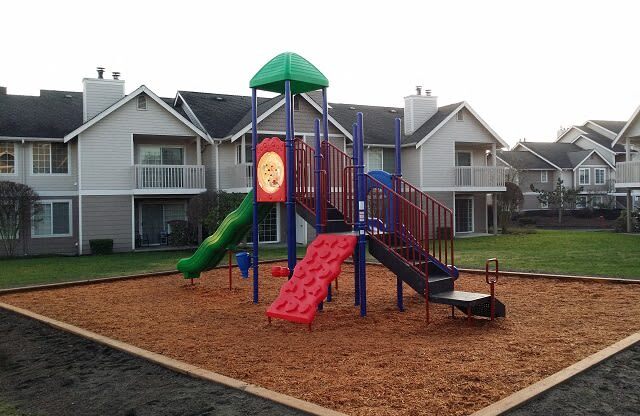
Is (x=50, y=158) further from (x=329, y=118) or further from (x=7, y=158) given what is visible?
(x=329, y=118)

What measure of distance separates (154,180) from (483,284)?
18.2m

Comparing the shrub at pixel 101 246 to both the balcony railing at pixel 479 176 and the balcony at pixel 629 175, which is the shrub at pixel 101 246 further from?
the balcony at pixel 629 175

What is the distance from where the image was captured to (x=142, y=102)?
87.8 feet

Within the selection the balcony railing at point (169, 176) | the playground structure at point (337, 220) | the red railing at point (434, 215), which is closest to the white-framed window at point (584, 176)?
the balcony railing at point (169, 176)

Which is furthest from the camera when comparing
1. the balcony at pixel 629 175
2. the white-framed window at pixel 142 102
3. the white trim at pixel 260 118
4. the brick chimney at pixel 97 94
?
the balcony at pixel 629 175

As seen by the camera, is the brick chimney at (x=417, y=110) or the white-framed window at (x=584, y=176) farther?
the white-framed window at (x=584, y=176)

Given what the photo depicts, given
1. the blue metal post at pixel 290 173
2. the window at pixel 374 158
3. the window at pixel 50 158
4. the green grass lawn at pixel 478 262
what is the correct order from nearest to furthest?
1. the blue metal post at pixel 290 173
2. the green grass lawn at pixel 478 262
3. the window at pixel 50 158
4. the window at pixel 374 158

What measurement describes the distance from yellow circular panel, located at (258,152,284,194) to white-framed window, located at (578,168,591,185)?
1991 inches

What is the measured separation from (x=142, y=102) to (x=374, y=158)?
13.5 meters

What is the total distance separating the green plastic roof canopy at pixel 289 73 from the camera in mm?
10961

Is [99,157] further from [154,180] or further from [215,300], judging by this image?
[215,300]

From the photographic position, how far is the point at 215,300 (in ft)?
39.8

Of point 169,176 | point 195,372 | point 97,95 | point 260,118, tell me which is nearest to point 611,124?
point 260,118

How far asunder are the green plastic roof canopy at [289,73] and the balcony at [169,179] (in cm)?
1602
